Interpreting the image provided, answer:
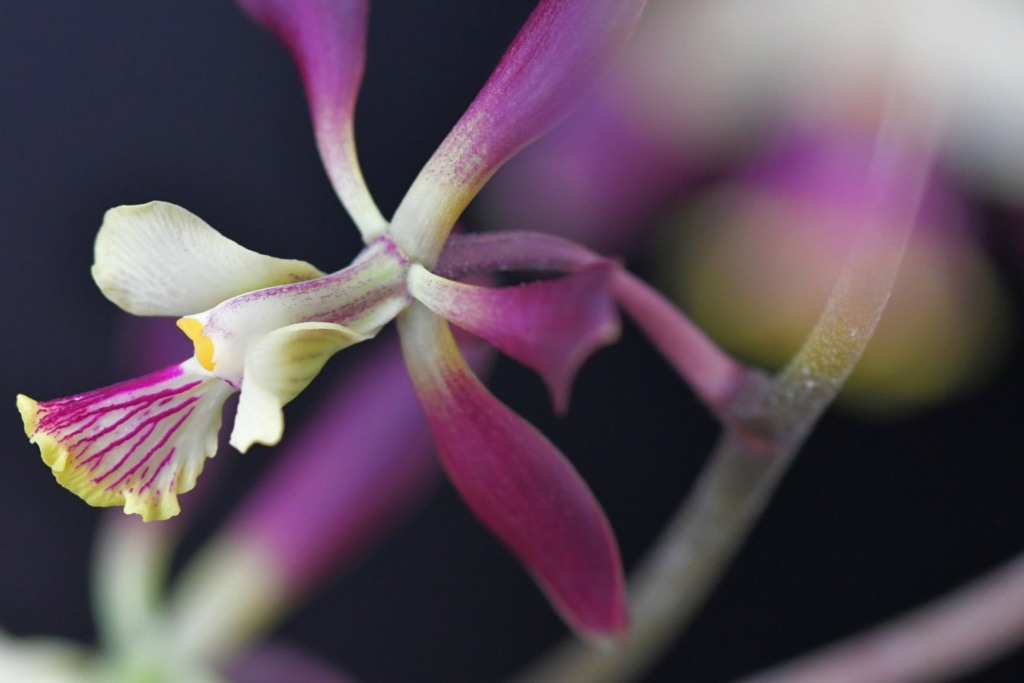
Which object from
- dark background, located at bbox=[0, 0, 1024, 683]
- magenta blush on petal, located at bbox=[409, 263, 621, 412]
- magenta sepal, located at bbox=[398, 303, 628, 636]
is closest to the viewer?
magenta blush on petal, located at bbox=[409, 263, 621, 412]

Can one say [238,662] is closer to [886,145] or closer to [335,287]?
[335,287]

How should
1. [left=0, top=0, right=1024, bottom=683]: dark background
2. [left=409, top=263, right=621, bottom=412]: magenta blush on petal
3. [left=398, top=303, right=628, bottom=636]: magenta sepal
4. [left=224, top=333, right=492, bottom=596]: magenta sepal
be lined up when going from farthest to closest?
[left=0, top=0, right=1024, bottom=683]: dark background → [left=224, top=333, right=492, bottom=596]: magenta sepal → [left=398, top=303, right=628, bottom=636]: magenta sepal → [left=409, top=263, right=621, bottom=412]: magenta blush on petal

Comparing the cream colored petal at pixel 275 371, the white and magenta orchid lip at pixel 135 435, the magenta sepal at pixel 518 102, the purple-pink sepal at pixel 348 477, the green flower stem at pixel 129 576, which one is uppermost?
the magenta sepal at pixel 518 102

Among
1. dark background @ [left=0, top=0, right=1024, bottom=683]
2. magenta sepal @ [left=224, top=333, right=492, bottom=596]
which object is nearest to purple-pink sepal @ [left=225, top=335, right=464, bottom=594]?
magenta sepal @ [left=224, top=333, right=492, bottom=596]

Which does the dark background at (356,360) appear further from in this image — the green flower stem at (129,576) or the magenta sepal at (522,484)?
the magenta sepal at (522,484)

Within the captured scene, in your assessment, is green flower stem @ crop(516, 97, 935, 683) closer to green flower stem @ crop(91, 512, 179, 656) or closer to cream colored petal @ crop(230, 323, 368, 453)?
cream colored petal @ crop(230, 323, 368, 453)

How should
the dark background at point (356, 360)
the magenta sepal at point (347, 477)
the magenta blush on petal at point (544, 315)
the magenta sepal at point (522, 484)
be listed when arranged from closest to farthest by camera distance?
the magenta blush on petal at point (544, 315) < the magenta sepal at point (522, 484) < the magenta sepal at point (347, 477) < the dark background at point (356, 360)

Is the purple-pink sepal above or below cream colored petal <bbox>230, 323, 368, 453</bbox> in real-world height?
below

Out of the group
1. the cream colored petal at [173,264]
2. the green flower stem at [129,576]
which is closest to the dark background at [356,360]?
the green flower stem at [129,576]
